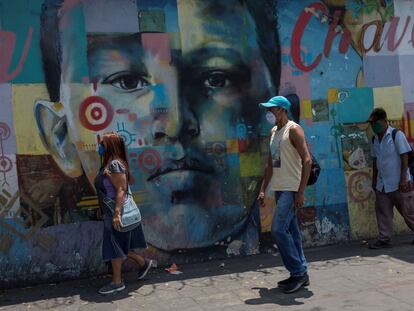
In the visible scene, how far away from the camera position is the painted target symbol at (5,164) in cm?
550

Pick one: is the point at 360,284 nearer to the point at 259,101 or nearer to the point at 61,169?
the point at 259,101

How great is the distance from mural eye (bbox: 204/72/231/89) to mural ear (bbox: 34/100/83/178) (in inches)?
67.9

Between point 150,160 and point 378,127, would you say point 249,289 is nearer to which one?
point 150,160

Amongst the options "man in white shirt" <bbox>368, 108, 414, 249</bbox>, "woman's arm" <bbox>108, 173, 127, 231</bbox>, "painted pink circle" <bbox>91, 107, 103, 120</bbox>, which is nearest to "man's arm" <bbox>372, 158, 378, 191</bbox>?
"man in white shirt" <bbox>368, 108, 414, 249</bbox>

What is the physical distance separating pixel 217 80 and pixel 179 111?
61 cm

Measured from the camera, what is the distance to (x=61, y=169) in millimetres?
5715

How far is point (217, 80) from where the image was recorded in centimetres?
630

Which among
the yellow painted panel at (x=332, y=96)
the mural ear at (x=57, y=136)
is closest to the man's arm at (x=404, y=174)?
the yellow painted panel at (x=332, y=96)

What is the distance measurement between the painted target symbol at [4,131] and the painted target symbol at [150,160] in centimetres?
144

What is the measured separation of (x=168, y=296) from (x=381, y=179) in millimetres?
3203

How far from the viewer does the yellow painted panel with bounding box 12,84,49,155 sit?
5547 mm

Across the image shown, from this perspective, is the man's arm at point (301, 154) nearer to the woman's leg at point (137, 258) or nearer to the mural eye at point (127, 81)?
the woman's leg at point (137, 258)

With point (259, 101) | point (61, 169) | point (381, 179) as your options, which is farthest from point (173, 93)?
point (381, 179)

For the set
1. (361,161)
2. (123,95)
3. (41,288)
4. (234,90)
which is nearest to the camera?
(41,288)
